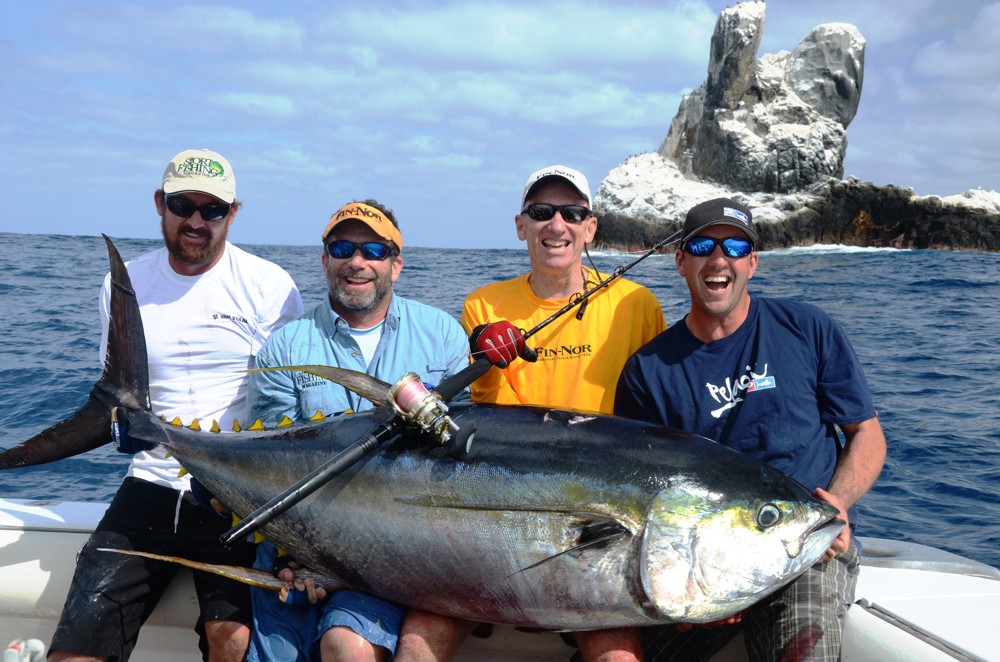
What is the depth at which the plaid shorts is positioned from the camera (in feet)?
7.62

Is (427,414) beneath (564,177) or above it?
beneath

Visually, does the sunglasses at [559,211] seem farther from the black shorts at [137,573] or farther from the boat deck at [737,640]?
the black shorts at [137,573]

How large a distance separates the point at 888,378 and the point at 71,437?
990cm

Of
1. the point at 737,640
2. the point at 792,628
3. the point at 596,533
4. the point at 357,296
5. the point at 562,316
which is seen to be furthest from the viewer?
the point at 562,316

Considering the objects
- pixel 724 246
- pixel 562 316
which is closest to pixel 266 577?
pixel 562 316

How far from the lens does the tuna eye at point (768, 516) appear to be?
2.11m

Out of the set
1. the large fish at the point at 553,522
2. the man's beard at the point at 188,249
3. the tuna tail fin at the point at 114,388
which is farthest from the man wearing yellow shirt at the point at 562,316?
the tuna tail fin at the point at 114,388

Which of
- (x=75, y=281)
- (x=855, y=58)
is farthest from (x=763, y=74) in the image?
(x=75, y=281)

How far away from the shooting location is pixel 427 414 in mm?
2205

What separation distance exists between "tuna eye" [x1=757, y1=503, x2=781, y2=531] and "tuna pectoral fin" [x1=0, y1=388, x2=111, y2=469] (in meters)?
2.27

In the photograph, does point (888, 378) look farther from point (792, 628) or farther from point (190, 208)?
point (190, 208)

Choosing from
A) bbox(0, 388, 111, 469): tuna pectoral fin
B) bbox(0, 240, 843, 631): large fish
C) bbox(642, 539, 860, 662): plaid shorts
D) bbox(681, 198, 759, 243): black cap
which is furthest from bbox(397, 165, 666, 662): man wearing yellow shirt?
bbox(0, 388, 111, 469): tuna pectoral fin

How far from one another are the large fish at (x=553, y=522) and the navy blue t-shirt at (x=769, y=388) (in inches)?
14.3

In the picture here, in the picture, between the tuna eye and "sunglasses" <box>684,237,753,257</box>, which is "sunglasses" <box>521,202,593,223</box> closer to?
"sunglasses" <box>684,237,753,257</box>
